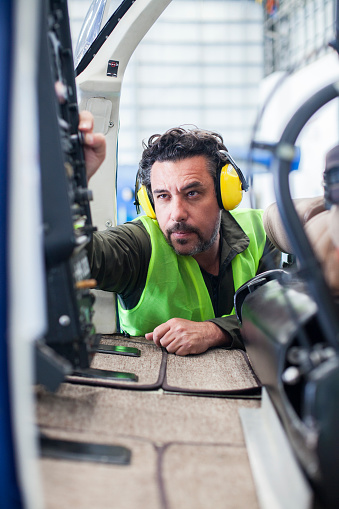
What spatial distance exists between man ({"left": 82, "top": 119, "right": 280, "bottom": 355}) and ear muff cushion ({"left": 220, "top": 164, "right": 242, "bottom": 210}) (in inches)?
2.7

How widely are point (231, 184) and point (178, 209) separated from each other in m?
0.22

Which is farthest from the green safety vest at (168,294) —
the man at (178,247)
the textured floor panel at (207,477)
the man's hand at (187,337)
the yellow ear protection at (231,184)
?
the textured floor panel at (207,477)

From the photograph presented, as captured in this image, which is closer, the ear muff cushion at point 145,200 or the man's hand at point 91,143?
the man's hand at point 91,143

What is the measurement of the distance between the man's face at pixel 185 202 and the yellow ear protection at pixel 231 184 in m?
0.11

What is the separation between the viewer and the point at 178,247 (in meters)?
1.64

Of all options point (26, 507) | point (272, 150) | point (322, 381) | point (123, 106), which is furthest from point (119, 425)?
point (123, 106)

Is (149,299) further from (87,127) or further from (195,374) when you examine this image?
(87,127)

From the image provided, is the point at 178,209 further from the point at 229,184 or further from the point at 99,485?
the point at 99,485

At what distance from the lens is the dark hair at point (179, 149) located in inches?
67.4

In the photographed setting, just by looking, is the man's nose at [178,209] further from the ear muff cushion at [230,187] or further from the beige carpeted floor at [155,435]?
the beige carpeted floor at [155,435]

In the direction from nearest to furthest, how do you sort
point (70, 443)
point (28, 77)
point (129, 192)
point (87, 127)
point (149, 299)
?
point (28, 77)
point (70, 443)
point (87, 127)
point (149, 299)
point (129, 192)

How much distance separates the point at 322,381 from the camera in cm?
55

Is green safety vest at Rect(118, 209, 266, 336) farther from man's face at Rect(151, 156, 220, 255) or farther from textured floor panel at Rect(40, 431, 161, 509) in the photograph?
textured floor panel at Rect(40, 431, 161, 509)

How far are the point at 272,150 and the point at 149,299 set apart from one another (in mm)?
1031
